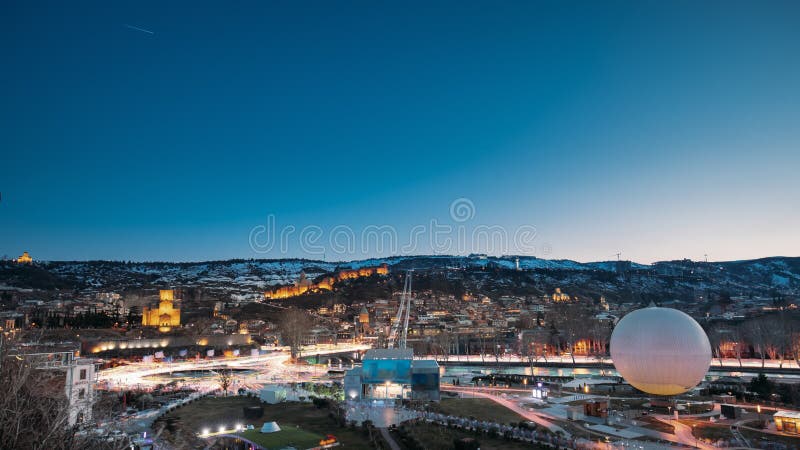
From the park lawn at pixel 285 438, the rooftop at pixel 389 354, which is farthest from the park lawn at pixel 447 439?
the rooftop at pixel 389 354

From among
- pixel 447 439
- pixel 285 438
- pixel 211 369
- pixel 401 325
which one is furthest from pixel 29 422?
pixel 401 325

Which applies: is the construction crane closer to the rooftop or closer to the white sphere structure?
the rooftop

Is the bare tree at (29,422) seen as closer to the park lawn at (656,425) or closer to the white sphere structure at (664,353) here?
the park lawn at (656,425)

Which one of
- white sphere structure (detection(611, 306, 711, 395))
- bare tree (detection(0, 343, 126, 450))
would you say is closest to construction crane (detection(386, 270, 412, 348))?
white sphere structure (detection(611, 306, 711, 395))

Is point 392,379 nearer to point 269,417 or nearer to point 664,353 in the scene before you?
point 269,417

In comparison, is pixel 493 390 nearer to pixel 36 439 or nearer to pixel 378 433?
pixel 378 433
